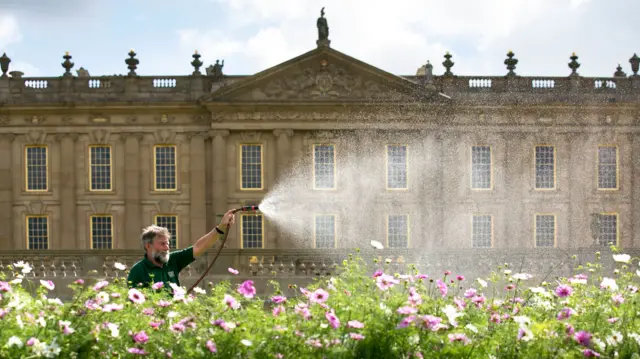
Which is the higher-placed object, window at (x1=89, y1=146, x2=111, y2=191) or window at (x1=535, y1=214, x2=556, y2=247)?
window at (x1=89, y1=146, x2=111, y2=191)

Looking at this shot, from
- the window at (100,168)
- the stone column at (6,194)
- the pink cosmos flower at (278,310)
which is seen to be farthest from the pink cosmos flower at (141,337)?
the stone column at (6,194)

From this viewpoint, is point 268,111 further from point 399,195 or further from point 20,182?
point 20,182

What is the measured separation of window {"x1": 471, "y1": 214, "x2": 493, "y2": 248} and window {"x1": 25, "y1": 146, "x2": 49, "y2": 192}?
1927 cm

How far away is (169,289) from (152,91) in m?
28.7

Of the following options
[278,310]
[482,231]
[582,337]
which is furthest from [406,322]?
[482,231]

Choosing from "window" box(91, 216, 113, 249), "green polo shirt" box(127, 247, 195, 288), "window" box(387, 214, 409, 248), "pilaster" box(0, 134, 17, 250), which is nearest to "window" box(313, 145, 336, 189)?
"window" box(387, 214, 409, 248)

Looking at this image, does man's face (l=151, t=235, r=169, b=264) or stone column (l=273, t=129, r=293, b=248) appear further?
stone column (l=273, t=129, r=293, b=248)

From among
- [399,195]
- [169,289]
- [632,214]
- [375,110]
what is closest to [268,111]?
[375,110]

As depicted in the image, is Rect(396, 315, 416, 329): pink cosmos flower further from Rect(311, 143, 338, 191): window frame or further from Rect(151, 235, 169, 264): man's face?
Rect(311, 143, 338, 191): window frame

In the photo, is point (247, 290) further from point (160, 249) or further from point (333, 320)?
point (160, 249)

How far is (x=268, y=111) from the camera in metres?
34.7

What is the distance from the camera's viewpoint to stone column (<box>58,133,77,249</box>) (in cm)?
3522

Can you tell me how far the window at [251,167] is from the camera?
35.0 meters

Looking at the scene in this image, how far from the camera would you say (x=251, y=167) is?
35.0m
